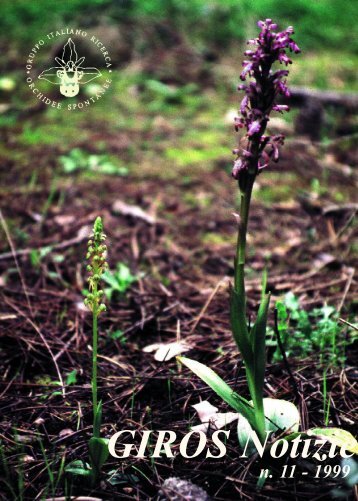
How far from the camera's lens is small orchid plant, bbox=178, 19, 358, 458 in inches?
62.3

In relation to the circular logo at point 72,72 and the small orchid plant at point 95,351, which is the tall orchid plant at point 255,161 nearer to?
the small orchid plant at point 95,351

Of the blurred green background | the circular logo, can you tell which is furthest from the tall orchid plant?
the circular logo

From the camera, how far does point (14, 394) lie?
2082 mm

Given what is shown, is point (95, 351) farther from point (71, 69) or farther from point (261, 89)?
point (71, 69)

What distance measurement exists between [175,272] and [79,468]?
1.65 m

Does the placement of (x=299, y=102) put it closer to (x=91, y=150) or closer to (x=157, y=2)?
(x=91, y=150)

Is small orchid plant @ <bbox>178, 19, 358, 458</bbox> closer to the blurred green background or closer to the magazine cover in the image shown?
the magazine cover

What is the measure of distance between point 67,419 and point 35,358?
47cm

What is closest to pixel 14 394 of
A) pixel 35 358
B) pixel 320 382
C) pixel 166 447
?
pixel 35 358

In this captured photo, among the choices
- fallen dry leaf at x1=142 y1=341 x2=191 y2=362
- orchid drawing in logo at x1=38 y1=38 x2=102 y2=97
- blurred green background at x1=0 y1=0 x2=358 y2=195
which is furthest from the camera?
orchid drawing in logo at x1=38 y1=38 x2=102 y2=97

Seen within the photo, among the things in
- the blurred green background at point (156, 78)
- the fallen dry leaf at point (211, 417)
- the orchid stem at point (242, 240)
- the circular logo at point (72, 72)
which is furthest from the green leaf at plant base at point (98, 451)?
the circular logo at point (72, 72)

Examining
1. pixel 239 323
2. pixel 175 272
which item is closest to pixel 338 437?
pixel 239 323

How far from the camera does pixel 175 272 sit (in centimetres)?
315

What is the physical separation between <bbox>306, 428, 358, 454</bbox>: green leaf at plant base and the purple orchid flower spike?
0.89 meters
